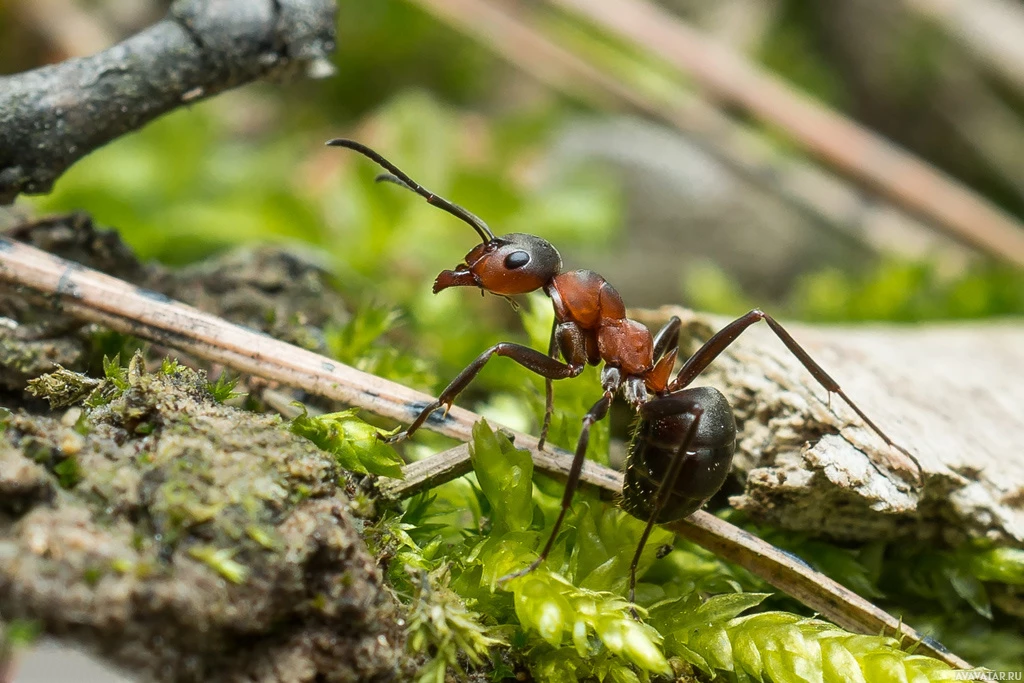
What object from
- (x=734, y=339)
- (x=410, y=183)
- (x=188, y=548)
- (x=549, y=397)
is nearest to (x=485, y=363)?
(x=549, y=397)

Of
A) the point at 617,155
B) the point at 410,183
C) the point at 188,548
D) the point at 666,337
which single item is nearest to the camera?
the point at 188,548

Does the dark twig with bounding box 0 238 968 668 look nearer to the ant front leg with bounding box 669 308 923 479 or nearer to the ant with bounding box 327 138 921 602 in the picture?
the ant with bounding box 327 138 921 602

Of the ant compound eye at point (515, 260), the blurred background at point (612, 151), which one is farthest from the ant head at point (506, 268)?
the blurred background at point (612, 151)

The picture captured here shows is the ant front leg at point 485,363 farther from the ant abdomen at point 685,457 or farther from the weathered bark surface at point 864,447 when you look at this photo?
the weathered bark surface at point 864,447

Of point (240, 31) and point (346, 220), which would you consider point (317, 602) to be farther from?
point (346, 220)

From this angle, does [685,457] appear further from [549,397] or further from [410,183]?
[410,183]

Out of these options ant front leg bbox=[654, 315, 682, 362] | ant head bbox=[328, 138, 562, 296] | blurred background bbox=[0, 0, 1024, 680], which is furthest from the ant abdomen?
blurred background bbox=[0, 0, 1024, 680]
